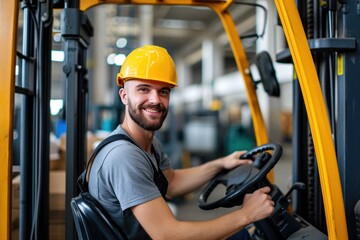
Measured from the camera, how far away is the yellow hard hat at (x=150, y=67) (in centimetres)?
179

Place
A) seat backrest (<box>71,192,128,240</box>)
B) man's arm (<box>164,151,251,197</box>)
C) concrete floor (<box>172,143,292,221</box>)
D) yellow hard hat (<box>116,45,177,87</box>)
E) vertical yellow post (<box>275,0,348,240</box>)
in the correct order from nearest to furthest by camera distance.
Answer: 1. vertical yellow post (<box>275,0,348,240</box>)
2. seat backrest (<box>71,192,128,240</box>)
3. yellow hard hat (<box>116,45,177,87</box>)
4. man's arm (<box>164,151,251,197</box>)
5. concrete floor (<box>172,143,292,221</box>)

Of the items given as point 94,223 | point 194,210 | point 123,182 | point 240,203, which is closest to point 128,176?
point 123,182

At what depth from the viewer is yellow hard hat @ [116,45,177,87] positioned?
5.87 ft

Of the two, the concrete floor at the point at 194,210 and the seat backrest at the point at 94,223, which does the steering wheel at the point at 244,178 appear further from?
the concrete floor at the point at 194,210

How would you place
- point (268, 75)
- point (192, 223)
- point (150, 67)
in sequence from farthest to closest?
point (268, 75) → point (150, 67) → point (192, 223)

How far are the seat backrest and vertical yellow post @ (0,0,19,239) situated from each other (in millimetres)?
295

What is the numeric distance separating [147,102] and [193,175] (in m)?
0.85

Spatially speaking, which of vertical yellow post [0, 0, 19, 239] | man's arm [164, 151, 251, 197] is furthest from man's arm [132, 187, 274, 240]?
man's arm [164, 151, 251, 197]

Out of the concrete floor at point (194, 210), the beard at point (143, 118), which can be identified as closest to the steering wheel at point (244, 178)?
the beard at point (143, 118)

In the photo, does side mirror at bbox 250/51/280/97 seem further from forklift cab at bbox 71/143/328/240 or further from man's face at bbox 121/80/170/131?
man's face at bbox 121/80/170/131

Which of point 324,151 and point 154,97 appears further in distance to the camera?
point 154,97

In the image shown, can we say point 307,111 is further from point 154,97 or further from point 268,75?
point 268,75

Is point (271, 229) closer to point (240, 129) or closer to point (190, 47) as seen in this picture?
point (240, 129)

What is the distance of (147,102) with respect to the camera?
1827 millimetres
